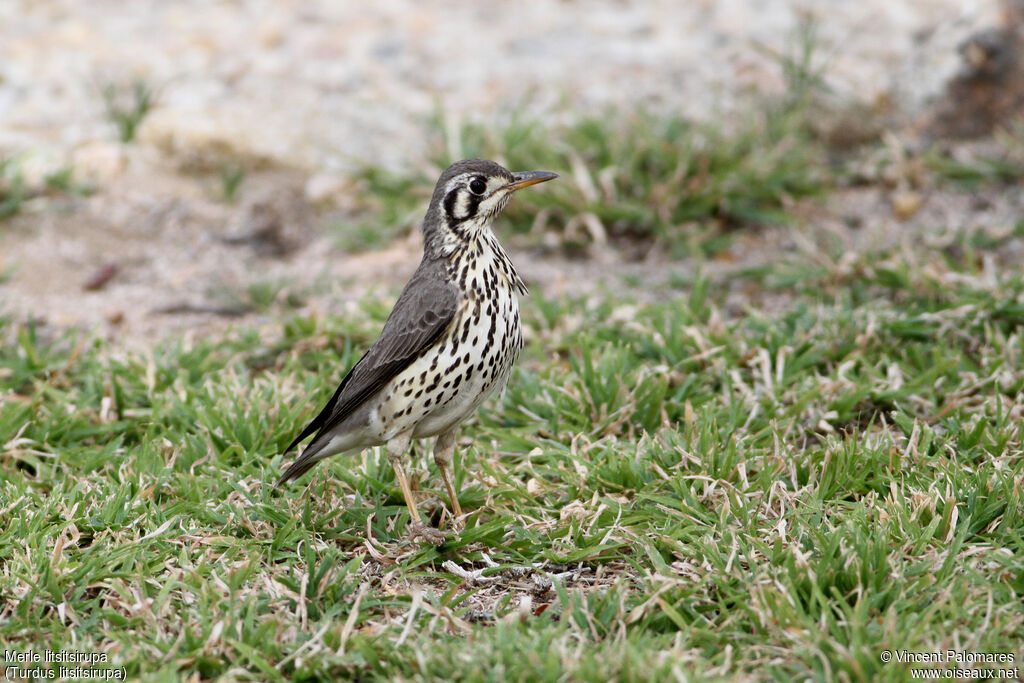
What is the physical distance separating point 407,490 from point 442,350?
59 centimetres

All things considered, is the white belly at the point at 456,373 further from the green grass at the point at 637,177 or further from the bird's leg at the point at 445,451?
the green grass at the point at 637,177

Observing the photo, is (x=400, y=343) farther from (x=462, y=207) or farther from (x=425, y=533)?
(x=425, y=533)

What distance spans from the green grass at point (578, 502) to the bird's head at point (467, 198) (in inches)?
40.2

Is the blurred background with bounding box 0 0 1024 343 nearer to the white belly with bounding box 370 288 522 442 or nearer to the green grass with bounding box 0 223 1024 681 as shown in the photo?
the green grass with bounding box 0 223 1024 681

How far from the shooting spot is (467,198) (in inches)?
192

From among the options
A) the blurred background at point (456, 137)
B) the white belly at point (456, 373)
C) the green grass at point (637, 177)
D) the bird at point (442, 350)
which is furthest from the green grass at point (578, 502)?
the green grass at point (637, 177)

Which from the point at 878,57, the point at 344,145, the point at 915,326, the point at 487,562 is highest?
the point at 878,57

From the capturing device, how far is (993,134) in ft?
27.6

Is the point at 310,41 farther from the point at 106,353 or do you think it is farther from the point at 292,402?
the point at 292,402

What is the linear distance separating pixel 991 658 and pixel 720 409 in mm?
2056

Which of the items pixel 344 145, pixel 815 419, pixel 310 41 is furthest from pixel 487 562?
pixel 310 41

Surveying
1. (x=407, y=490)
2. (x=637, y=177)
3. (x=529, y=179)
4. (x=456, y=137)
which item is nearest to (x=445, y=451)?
(x=407, y=490)

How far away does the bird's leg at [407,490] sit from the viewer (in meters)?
4.52

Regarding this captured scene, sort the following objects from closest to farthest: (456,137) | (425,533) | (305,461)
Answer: (425,533) → (305,461) → (456,137)
